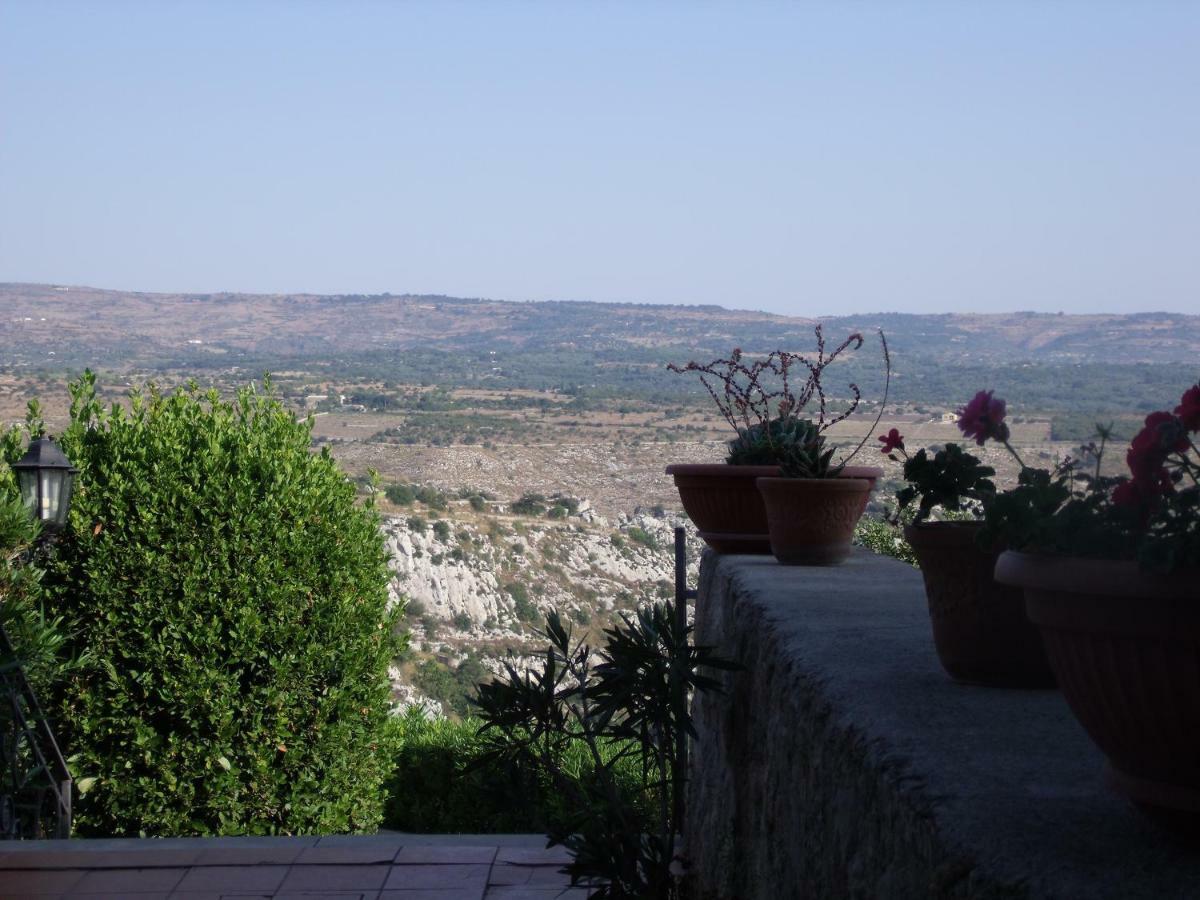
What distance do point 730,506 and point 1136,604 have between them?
234 cm

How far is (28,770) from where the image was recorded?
4.38 m

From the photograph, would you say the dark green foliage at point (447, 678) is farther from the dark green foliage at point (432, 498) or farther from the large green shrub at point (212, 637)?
the dark green foliage at point (432, 498)

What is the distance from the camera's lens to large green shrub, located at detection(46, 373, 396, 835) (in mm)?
4449

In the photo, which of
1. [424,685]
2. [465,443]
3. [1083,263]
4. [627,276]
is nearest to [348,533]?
[1083,263]

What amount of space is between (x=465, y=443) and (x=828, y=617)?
21934mm

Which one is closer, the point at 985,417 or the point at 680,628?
the point at 985,417

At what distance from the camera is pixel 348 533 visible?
488cm

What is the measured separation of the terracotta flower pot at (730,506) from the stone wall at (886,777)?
652mm

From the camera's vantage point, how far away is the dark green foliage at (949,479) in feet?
5.63

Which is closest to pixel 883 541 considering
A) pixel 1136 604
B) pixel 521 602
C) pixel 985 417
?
pixel 521 602

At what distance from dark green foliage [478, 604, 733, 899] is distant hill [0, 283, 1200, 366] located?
902cm

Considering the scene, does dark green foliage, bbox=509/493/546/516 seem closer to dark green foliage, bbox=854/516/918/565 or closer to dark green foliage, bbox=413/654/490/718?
dark green foliage, bbox=413/654/490/718

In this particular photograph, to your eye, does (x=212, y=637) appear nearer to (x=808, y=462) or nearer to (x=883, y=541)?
(x=808, y=462)

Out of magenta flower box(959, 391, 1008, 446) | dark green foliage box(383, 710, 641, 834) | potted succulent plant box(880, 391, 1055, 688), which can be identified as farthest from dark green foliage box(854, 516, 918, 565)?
magenta flower box(959, 391, 1008, 446)
